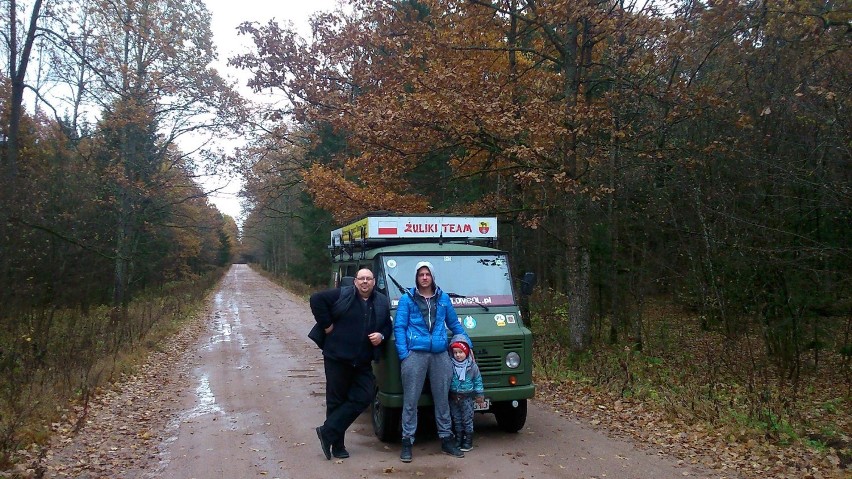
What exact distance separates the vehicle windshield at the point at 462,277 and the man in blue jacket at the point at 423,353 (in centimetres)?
92

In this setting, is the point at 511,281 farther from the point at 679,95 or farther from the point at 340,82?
the point at 340,82

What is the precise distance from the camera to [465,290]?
8.20 meters

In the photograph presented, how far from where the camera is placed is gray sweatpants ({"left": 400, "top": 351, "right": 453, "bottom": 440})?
6961 millimetres

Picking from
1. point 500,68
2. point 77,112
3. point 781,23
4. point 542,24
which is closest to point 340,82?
point 500,68

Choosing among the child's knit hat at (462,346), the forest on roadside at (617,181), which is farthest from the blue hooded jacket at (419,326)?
the forest on roadside at (617,181)

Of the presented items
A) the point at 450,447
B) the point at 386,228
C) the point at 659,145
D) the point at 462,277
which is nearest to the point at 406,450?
the point at 450,447

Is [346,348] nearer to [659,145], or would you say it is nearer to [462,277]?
[462,277]

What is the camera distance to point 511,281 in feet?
28.0

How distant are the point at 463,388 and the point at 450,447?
0.63 m

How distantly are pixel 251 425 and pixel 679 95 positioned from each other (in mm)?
9380

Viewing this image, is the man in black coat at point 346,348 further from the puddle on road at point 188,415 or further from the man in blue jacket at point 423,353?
the puddle on road at point 188,415

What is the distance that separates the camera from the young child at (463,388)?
7102 mm

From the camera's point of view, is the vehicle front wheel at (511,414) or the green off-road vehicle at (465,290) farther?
the vehicle front wheel at (511,414)

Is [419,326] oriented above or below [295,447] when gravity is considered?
above
